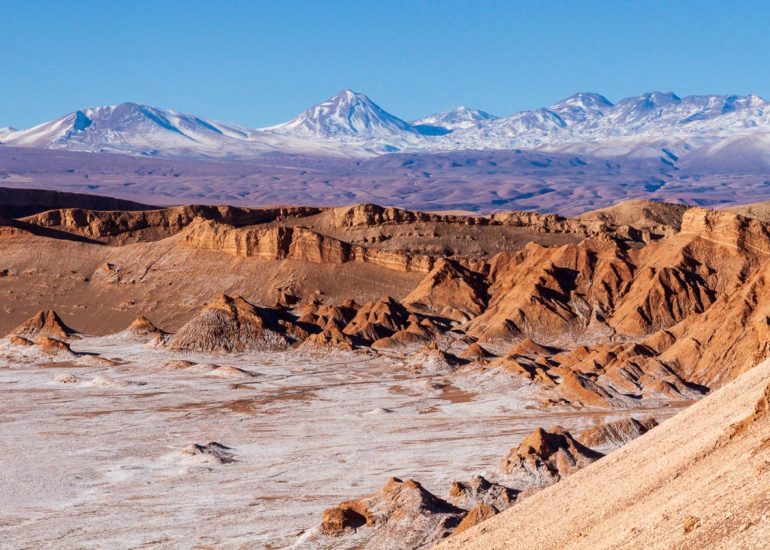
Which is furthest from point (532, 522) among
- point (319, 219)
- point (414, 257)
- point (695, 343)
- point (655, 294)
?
point (319, 219)

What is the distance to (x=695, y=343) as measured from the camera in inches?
3588

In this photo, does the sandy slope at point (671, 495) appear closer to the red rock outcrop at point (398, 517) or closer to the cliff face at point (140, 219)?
the red rock outcrop at point (398, 517)

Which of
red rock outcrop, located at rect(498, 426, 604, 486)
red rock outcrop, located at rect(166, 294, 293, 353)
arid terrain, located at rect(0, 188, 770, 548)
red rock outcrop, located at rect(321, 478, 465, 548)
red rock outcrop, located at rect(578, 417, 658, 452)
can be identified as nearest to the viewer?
arid terrain, located at rect(0, 188, 770, 548)

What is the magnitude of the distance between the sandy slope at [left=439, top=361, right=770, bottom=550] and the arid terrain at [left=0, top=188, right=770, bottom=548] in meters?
0.10

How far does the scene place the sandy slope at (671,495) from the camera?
3008 centimetres

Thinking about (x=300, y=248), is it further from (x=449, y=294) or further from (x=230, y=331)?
(x=230, y=331)

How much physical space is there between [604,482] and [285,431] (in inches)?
1569

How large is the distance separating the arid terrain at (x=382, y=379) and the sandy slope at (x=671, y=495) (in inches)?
3.8

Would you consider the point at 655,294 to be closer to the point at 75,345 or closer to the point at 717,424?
the point at 75,345

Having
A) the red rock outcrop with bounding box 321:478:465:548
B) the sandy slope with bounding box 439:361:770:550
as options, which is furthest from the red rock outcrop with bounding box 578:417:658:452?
the sandy slope with bounding box 439:361:770:550

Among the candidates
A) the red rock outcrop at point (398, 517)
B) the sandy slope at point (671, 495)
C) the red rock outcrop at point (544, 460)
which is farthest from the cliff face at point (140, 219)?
the sandy slope at point (671, 495)

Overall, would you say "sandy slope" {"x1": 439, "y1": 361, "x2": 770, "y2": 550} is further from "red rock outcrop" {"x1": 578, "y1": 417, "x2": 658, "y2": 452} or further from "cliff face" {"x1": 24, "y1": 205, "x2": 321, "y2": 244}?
"cliff face" {"x1": 24, "y1": 205, "x2": 321, "y2": 244}

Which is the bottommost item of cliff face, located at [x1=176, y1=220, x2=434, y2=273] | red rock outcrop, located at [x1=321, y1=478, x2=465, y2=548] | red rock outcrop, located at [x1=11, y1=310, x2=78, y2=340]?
red rock outcrop, located at [x1=11, y1=310, x2=78, y2=340]

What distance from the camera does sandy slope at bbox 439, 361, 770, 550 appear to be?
30078 millimetres
